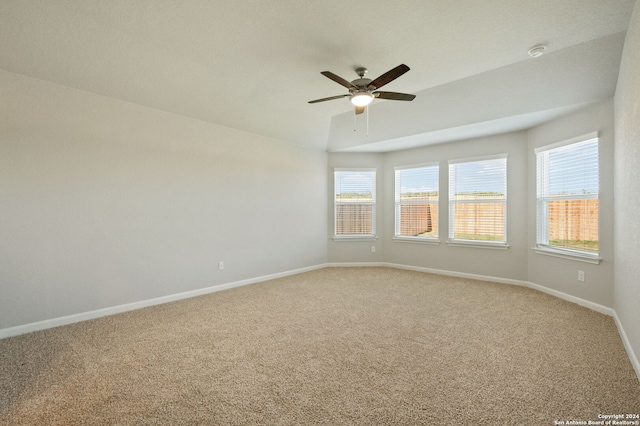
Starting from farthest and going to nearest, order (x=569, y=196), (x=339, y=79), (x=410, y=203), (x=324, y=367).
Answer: (x=410, y=203) < (x=569, y=196) < (x=339, y=79) < (x=324, y=367)

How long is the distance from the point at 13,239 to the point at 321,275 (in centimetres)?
412

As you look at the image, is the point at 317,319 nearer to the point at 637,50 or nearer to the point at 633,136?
the point at 633,136

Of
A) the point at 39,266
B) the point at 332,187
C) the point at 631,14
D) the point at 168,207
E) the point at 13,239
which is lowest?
the point at 39,266

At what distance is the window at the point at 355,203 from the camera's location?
637cm

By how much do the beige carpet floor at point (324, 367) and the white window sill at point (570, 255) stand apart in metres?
0.62

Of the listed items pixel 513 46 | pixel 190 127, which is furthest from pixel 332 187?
pixel 513 46

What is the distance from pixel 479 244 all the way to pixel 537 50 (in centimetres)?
331

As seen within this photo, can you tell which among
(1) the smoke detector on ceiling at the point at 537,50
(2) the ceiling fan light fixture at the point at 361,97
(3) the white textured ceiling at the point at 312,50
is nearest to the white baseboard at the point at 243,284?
(3) the white textured ceiling at the point at 312,50

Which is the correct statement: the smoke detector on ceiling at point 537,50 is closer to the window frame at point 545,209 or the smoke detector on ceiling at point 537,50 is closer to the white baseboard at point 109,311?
the window frame at point 545,209

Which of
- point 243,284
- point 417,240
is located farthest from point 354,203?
point 243,284

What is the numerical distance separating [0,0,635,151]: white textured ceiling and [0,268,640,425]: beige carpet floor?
264cm

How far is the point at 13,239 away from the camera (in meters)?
2.89

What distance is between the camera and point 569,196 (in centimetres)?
396

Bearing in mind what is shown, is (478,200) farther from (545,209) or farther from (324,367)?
(324,367)
